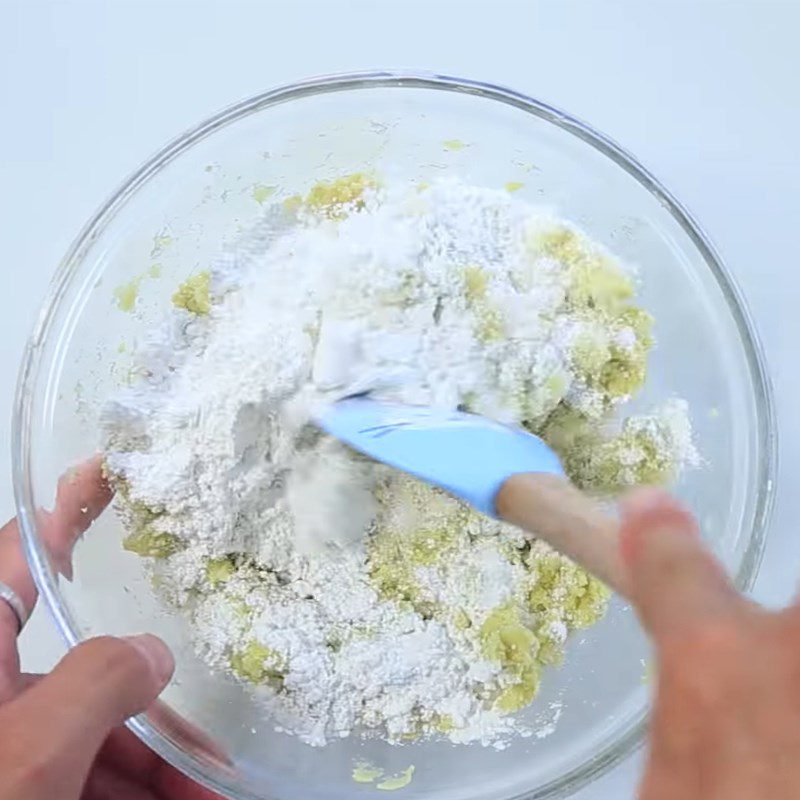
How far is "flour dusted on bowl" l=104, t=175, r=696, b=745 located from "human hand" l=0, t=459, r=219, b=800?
7 centimetres

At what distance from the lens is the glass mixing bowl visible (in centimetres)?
99

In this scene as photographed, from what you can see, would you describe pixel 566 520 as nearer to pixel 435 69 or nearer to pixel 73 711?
pixel 73 711

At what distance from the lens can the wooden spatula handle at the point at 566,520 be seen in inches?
27.5

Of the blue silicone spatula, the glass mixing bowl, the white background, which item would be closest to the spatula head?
the blue silicone spatula

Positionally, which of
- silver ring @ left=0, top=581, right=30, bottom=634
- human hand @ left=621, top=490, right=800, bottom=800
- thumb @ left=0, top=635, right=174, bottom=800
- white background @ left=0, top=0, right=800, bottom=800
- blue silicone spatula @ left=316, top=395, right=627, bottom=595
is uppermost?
white background @ left=0, top=0, right=800, bottom=800

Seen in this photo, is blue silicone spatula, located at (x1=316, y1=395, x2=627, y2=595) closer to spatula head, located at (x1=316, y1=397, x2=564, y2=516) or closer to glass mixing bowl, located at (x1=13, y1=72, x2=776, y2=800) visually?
spatula head, located at (x1=316, y1=397, x2=564, y2=516)

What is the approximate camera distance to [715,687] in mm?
449

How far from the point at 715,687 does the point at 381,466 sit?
55cm

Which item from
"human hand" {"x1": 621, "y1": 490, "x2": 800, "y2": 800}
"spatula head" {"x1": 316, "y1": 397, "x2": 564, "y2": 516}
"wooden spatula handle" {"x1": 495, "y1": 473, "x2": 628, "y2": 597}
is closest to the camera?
"human hand" {"x1": 621, "y1": 490, "x2": 800, "y2": 800}

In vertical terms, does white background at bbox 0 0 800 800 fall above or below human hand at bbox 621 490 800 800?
above

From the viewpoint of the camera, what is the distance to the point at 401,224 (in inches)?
38.9

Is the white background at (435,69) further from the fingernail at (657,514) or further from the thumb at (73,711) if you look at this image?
the fingernail at (657,514)

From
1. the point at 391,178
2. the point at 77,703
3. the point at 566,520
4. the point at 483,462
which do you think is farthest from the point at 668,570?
the point at 391,178

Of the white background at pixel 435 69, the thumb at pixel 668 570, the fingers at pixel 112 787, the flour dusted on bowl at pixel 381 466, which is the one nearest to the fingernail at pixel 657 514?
the thumb at pixel 668 570
